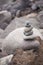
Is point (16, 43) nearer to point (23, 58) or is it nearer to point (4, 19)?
point (23, 58)

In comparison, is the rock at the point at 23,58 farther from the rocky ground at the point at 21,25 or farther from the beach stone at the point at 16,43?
the beach stone at the point at 16,43

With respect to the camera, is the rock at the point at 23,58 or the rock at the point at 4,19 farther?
the rock at the point at 4,19

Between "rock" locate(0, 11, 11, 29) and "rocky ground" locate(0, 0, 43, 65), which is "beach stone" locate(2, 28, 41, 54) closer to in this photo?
"rocky ground" locate(0, 0, 43, 65)

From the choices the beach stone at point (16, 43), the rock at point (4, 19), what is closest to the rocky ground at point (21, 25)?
the rock at point (4, 19)

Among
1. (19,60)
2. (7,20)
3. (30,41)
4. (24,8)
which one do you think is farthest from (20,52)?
(24,8)

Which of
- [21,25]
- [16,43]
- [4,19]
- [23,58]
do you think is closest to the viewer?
[23,58]

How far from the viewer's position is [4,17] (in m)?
7.78

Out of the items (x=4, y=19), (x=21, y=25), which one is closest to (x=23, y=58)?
(x=21, y=25)

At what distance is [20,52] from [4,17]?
14.8 feet

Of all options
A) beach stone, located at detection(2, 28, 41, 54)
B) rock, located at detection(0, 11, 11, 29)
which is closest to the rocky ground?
rock, located at detection(0, 11, 11, 29)

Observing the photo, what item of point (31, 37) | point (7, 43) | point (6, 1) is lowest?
point (6, 1)

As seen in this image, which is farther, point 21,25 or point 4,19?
point 4,19

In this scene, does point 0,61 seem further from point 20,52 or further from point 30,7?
point 30,7

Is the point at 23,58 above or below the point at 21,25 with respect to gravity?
above
